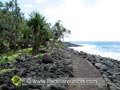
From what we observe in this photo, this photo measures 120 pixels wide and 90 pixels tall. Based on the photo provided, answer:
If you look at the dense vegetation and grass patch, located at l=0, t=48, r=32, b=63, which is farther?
the dense vegetation

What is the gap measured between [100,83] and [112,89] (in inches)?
39.1

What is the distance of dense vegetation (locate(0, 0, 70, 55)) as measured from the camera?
71.3ft

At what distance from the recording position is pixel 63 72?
11.2 meters

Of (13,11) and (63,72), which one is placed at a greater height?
(13,11)

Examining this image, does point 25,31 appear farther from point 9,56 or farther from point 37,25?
point 9,56

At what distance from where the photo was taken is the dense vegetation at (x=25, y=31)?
71.3ft

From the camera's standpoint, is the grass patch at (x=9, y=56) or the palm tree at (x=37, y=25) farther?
the palm tree at (x=37, y=25)

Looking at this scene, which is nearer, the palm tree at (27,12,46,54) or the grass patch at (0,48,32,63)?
the grass patch at (0,48,32,63)

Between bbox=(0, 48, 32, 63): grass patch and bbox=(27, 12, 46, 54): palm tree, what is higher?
bbox=(27, 12, 46, 54): palm tree

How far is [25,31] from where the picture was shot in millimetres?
30547

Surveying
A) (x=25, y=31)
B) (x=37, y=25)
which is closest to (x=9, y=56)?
(x=37, y=25)

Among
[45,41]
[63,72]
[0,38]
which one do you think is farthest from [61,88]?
[45,41]

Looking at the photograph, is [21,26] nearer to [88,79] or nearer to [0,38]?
[0,38]

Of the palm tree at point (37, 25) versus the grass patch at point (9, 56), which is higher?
the palm tree at point (37, 25)
